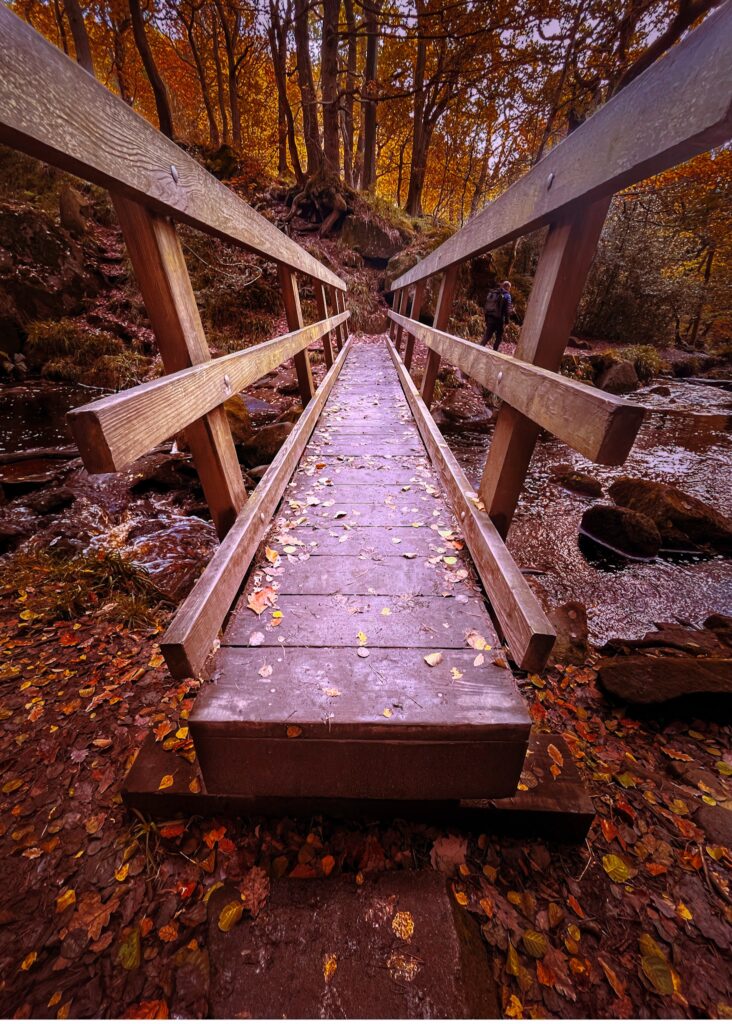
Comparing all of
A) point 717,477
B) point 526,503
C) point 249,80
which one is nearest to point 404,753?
point 526,503

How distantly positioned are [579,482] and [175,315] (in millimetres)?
6313

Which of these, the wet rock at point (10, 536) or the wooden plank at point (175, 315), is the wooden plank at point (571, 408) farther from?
the wet rock at point (10, 536)

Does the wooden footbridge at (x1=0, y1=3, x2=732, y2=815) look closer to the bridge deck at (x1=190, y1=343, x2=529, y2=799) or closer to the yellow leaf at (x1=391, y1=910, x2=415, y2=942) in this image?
the bridge deck at (x1=190, y1=343, x2=529, y2=799)

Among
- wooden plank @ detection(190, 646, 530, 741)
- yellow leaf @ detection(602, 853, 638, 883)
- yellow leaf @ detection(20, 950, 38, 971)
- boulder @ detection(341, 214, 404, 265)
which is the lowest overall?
yellow leaf @ detection(602, 853, 638, 883)

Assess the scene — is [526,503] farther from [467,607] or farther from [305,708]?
[305,708]

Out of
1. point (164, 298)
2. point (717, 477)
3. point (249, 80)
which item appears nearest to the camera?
point (164, 298)

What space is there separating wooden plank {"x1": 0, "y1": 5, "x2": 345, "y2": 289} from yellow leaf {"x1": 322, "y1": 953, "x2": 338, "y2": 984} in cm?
241

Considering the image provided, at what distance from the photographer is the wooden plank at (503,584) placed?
1384 mm

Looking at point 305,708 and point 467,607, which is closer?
point 305,708

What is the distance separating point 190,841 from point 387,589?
1.30 metres

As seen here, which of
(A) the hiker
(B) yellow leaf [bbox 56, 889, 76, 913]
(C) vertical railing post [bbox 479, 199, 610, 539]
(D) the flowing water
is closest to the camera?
(B) yellow leaf [bbox 56, 889, 76, 913]

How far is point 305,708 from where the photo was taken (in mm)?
1381

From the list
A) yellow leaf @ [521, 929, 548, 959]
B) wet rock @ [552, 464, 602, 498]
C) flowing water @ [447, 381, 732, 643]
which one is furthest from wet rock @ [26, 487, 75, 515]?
wet rock @ [552, 464, 602, 498]

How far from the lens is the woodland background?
10555 mm
